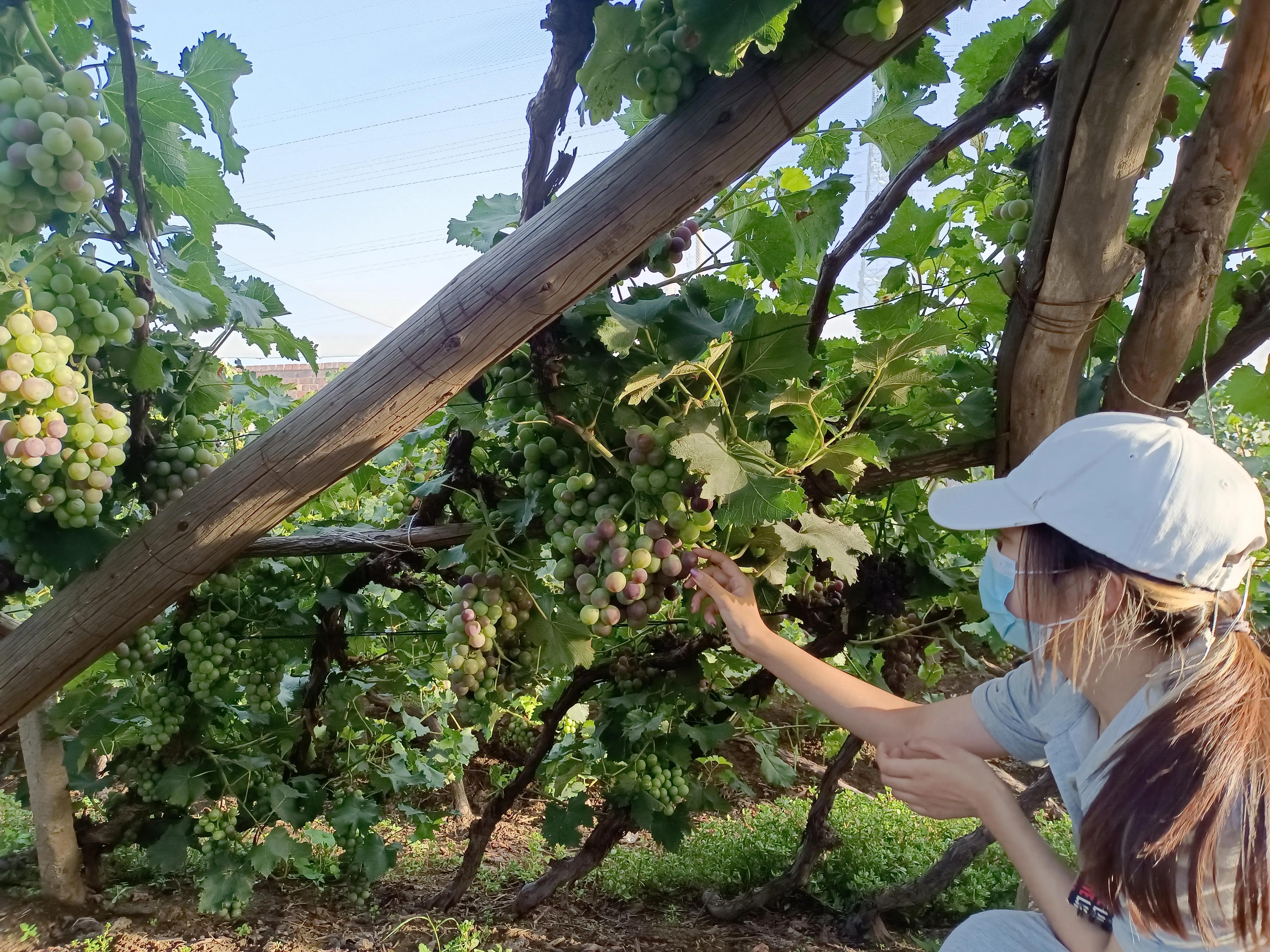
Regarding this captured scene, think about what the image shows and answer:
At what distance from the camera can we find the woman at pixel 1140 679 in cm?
92

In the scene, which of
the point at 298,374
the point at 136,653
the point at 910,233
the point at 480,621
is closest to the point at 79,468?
the point at 480,621

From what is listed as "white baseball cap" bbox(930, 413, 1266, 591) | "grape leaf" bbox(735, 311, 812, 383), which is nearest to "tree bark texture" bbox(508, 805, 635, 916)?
"grape leaf" bbox(735, 311, 812, 383)

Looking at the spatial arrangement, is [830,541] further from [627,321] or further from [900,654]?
[900,654]

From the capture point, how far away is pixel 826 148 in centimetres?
184

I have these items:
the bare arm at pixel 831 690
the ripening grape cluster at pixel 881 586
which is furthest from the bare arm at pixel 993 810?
the ripening grape cluster at pixel 881 586

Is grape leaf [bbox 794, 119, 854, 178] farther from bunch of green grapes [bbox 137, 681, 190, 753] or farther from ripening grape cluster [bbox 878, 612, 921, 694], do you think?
bunch of green grapes [bbox 137, 681, 190, 753]

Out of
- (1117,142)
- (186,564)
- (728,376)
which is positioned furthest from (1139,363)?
(186,564)

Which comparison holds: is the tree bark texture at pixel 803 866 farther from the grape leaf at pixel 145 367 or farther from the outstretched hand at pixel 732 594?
the grape leaf at pixel 145 367

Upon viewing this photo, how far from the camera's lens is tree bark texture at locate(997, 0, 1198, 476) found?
102 cm

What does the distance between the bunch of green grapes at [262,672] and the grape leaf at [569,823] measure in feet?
3.75

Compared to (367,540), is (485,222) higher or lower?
higher

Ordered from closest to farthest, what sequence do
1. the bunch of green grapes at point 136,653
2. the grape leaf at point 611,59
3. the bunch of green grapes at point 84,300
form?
the grape leaf at point 611,59, the bunch of green grapes at point 84,300, the bunch of green grapes at point 136,653

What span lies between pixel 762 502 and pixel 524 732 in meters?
2.71

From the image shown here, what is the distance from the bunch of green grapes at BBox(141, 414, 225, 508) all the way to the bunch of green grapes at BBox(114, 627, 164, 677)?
49 cm
